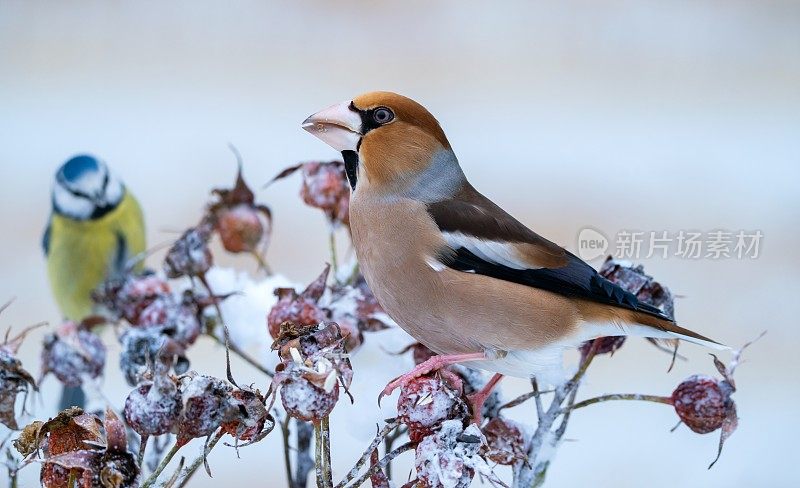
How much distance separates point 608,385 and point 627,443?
5.8 inches

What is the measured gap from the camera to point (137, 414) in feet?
1.47

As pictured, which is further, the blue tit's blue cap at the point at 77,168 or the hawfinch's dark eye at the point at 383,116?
the blue tit's blue cap at the point at 77,168

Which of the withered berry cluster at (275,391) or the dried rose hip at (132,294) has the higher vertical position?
the dried rose hip at (132,294)

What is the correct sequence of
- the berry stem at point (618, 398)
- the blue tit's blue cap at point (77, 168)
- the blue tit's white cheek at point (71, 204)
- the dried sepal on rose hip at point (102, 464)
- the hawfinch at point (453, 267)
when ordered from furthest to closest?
the blue tit's white cheek at point (71, 204)
the blue tit's blue cap at point (77, 168)
the hawfinch at point (453, 267)
the berry stem at point (618, 398)
the dried sepal on rose hip at point (102, 464)

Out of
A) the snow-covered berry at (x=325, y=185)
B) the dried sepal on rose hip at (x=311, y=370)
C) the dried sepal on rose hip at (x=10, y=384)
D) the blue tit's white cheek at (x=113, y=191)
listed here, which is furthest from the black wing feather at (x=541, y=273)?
the blue tit's white cheek at (x=113, y=191)

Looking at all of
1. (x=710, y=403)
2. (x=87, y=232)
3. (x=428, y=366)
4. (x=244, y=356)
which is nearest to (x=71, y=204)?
(x=87, y=232)

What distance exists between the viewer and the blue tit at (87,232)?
4.57ft

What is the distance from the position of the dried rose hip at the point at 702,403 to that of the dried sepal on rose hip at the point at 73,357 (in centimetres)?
42

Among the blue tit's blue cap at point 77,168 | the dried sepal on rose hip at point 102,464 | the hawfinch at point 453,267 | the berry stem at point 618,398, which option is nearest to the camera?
the dried sepal on rose hip at point 102,464

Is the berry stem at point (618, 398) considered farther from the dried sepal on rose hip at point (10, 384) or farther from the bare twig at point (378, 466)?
the dried sepal on rose hip at point (10, 384)

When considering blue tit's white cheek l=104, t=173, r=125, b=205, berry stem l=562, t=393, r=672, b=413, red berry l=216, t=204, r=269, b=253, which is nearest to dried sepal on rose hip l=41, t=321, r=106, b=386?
red berry l=216, t=204, r=269, b=253

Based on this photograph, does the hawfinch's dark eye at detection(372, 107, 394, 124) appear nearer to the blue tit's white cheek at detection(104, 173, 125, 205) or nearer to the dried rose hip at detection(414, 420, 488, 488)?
the dried rose hip at detection(414, 420, 488, 488)

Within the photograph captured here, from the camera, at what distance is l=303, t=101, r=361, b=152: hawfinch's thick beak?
0.67 m

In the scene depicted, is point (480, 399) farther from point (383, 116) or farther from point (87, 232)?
point (87, 232)
